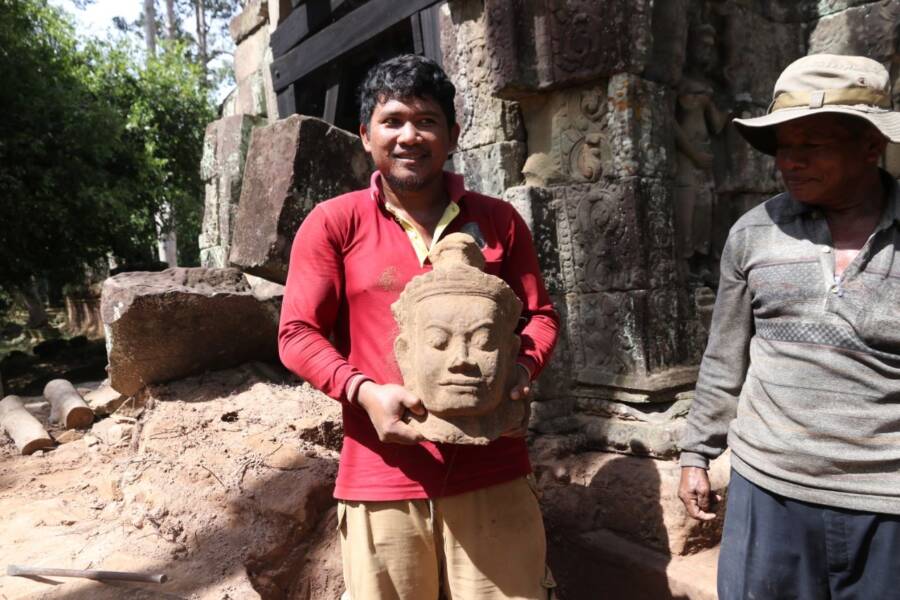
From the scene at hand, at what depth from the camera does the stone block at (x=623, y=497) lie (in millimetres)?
2576

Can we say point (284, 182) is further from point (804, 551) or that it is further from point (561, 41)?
point (804, 551)

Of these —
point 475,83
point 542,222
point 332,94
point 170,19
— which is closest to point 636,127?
point 542,222

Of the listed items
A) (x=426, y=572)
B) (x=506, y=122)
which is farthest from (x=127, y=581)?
(x=506, y=122)

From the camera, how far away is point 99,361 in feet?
34.4

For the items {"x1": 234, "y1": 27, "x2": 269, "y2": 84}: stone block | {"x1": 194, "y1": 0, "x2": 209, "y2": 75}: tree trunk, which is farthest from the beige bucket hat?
{"x1": 194, "y1": 0, "x2": 209, "y2": 75}: tree trunk

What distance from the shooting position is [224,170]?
512 centimetres

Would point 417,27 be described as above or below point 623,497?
above

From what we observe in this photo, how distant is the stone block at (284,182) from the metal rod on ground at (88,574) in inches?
60.0

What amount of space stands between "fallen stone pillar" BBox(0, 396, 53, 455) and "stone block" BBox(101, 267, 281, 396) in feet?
2.60

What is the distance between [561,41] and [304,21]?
3234 millimetres

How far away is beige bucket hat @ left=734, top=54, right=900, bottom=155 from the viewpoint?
1.40m

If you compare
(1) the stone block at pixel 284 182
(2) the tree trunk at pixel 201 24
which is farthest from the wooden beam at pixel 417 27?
(2) the tree trunk at pixel 201 24

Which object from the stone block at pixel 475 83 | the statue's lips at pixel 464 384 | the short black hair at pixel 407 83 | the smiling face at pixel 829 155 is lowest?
the statue's lips at pixel 464 384

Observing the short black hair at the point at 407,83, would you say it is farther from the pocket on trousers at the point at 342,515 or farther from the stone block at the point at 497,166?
the stone block at the point at 497,166
